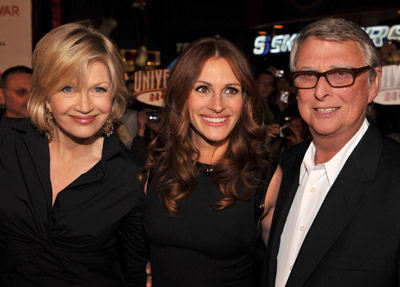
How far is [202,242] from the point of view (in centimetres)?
208

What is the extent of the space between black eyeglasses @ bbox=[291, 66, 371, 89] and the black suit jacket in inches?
8.4

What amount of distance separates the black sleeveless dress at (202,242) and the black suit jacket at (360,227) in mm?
522

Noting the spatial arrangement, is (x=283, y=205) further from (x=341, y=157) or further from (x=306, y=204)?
(x=341, y=157)

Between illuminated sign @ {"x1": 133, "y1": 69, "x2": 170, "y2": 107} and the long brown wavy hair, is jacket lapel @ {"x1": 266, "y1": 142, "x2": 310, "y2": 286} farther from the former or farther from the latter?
illuminated sign @ {"x1": 133, "y1": 69, "x2": 170, "y2": 107}

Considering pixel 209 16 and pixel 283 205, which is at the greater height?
pixel 209 16

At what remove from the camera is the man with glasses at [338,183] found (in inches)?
57.8

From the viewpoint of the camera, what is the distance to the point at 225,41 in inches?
90.1

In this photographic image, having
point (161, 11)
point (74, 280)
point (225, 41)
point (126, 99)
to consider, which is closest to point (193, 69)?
point (225, 41)

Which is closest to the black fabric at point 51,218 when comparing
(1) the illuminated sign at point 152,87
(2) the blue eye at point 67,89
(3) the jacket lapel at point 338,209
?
(2) the blue eye at point 67,89

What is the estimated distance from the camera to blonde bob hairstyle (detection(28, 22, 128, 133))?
2.04m

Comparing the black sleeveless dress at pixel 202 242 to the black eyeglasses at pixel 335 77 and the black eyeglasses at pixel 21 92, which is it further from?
the black eyeglasses at pixel 21 92

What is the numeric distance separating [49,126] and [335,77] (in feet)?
4.74

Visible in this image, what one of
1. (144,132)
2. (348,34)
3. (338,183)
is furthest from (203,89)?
(144,132)

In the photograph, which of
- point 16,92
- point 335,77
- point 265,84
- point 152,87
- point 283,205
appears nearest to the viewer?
point 335,77
